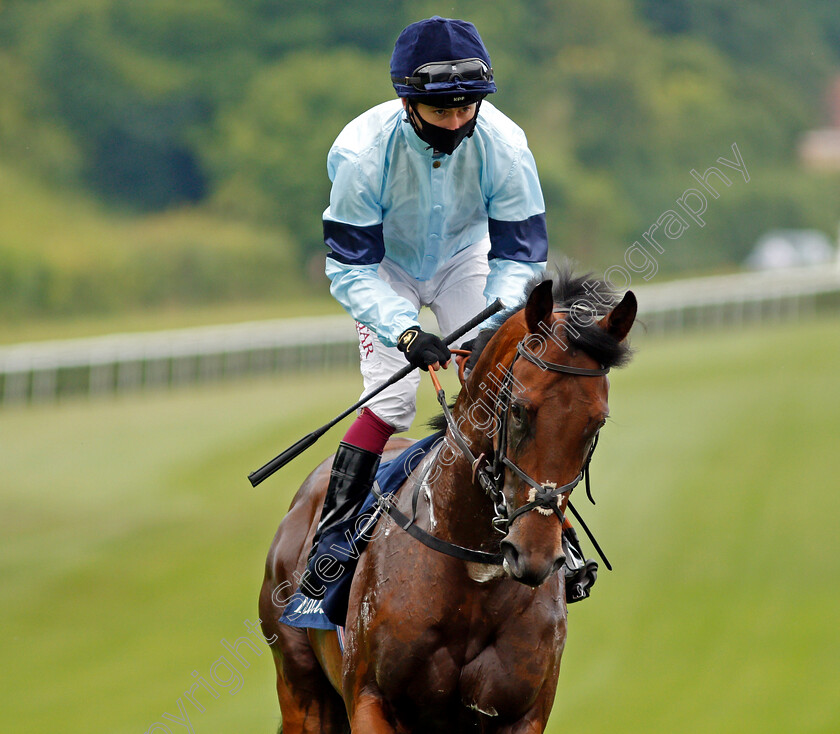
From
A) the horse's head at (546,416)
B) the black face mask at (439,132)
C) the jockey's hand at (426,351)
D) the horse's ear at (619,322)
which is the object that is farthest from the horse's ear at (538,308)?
the black face mask at (439,132)

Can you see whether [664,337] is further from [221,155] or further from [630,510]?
[221,155]

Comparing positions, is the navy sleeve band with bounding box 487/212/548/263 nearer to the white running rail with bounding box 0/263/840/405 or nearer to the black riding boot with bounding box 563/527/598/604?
the black riding boot with bounding box 563/527/598/604

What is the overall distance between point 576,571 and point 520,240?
3.35ft

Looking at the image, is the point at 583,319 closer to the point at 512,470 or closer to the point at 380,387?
the point at 512,470

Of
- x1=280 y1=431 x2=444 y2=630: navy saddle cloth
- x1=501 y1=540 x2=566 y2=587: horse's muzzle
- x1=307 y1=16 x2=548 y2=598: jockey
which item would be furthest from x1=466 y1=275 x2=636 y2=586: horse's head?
x1=280 y1=431 x2=444 y2=630: navy saddle cloth

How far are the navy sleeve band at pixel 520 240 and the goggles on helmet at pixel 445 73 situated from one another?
1.71 ft

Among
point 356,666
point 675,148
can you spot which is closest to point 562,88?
point 675,148

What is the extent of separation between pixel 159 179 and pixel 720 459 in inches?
892

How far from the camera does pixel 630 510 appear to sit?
10.5 m

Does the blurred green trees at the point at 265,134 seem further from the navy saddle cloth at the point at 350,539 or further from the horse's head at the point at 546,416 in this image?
the horse's head at the point at 546,416

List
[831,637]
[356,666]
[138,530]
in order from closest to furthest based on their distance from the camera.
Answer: [356,666] → [831,637] → [138,530]

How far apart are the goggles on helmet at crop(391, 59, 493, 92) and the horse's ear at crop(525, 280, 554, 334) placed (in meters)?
0.87

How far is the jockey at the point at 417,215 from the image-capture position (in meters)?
3.70

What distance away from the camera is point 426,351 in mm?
3477
